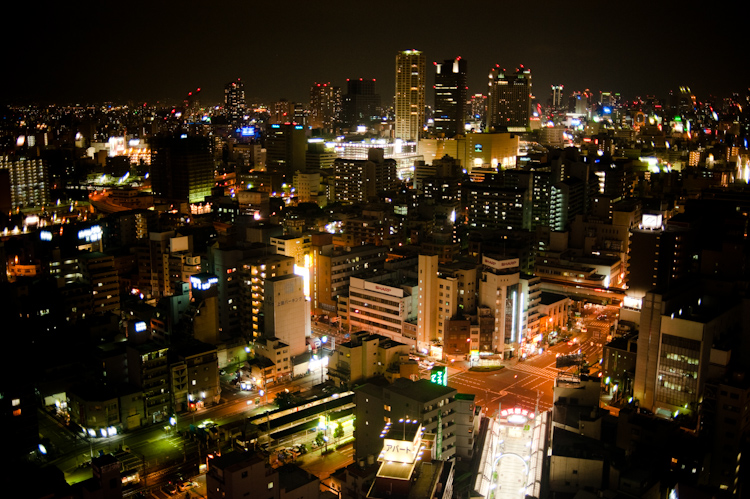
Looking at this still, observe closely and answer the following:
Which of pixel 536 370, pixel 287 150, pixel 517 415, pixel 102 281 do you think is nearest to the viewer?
pixel 517 415

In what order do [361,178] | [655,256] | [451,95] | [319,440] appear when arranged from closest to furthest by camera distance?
[319,440] → [655,256] → [361,178] → [451,95]

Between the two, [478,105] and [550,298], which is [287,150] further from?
[478,105]

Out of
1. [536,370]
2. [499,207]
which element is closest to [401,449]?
[536,370]

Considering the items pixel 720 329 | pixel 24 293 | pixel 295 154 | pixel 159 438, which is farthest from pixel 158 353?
pixel 295 154

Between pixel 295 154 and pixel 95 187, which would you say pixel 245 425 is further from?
pixel 295 154

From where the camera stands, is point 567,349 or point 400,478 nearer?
point 400,478

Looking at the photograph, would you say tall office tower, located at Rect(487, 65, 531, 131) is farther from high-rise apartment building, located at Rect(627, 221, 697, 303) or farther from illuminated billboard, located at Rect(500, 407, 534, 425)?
illuminated billboard, located at Rect(500, 407, 534, 425)

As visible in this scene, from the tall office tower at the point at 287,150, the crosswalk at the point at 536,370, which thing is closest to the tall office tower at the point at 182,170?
the tall office tower at the point at 287,150

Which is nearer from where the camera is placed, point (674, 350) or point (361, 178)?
point (674, 350)
